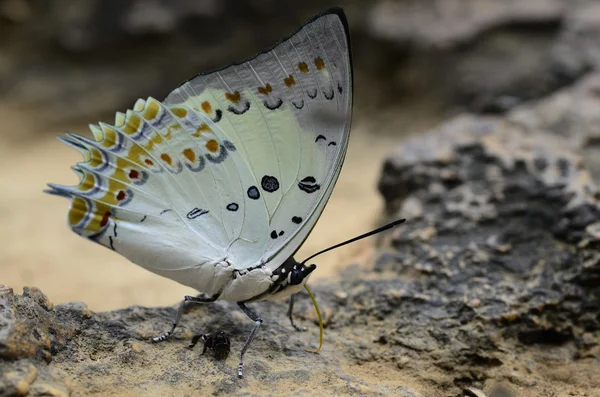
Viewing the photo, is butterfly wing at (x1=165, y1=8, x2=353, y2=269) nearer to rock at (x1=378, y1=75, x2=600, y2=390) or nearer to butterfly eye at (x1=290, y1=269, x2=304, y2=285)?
butterfly eye at (x1=290, y1=269, x2=304, y2=285)

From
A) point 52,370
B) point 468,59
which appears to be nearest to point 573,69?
point 468,59

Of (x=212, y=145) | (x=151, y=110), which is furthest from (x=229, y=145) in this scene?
(x=151, y=110)

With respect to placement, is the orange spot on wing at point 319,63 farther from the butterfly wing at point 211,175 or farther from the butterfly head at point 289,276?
the butterfly head at point 289,276

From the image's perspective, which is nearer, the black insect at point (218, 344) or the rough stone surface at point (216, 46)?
the black insect at point (218, 344)

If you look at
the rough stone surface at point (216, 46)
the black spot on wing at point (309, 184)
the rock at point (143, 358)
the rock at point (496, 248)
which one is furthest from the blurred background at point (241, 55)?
the black spot on wing at point (309, 184)

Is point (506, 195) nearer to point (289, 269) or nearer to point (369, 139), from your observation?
point (289, 269)

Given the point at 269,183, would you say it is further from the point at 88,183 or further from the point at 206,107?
the point at 88,183

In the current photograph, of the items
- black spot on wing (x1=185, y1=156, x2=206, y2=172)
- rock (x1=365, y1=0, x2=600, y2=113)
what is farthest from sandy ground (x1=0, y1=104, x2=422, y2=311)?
black spot on wing (x1=185, y1=156, x2=206, y2=172)
